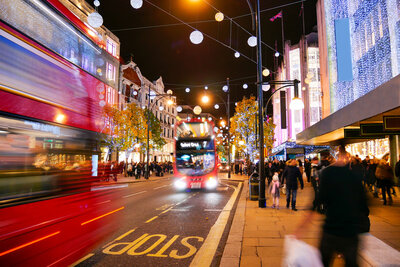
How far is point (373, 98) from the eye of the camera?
30.3 feet

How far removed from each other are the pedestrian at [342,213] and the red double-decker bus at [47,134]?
346cm

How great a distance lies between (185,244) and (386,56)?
1544cm

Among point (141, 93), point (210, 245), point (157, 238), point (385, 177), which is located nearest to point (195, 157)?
point (385, 177)

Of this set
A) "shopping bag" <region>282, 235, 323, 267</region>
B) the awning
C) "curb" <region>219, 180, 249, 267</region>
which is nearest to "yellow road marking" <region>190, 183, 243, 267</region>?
"curb" <region>219, 180, 249, 267</region>

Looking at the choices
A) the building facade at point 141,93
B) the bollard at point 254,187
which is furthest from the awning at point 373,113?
the building facade at point 141,93

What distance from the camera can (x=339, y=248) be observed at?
9.90ft

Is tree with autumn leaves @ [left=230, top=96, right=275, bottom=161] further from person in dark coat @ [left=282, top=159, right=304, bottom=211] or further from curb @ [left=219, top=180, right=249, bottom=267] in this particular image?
curb @ [left=219, top=180, right=249, bottom=267]

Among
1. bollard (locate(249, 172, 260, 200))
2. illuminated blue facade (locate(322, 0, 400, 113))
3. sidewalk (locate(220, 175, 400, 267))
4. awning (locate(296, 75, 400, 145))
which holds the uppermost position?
illuminated blue facade (locate(322, 0, 400, 113))

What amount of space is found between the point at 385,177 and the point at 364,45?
11.2 m

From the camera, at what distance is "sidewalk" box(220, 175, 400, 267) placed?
4.59 meters

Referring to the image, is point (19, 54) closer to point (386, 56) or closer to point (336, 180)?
point (336, 180)

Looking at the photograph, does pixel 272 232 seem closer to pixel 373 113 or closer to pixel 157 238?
pixel 157 238

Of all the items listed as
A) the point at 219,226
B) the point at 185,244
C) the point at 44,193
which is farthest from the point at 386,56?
the point at 44,193

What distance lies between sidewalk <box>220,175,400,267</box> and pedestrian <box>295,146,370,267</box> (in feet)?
0.44
